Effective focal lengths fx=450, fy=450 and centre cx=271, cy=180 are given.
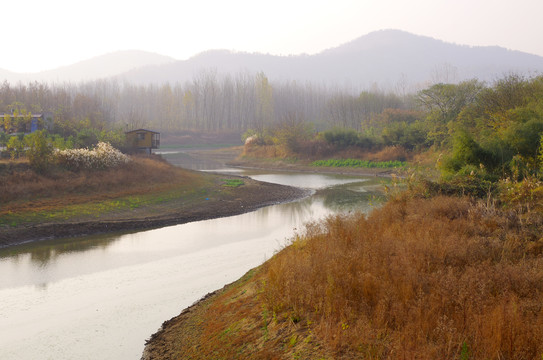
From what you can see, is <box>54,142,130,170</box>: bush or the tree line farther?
the tree line

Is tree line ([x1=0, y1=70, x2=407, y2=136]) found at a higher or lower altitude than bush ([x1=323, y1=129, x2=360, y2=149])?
higher

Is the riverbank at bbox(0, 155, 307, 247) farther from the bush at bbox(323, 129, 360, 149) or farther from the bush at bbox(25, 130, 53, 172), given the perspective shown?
the bush at bbox(323, 129, 360, 149)

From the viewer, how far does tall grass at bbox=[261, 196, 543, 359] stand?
18.8ft

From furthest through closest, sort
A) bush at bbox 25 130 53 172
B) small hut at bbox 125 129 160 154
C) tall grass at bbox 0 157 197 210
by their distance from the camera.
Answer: small hut at bbox 125 129 160 154, bush at bbox 25 130 53 172, tall grass at bbox 0 157 197 210

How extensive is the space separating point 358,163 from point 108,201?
122 ft

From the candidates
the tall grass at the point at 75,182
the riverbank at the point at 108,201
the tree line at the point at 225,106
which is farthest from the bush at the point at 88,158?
the tree line at the point at 225,106

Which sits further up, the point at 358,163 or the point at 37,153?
the point at 37,153

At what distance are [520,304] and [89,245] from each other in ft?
58.0

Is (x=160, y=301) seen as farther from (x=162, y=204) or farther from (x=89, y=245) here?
(x=162, y=204)

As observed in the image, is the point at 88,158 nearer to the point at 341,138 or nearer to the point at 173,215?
the point at 173,215

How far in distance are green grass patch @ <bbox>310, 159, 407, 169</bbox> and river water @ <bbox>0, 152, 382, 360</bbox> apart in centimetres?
3102

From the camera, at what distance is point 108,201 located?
1033 inches

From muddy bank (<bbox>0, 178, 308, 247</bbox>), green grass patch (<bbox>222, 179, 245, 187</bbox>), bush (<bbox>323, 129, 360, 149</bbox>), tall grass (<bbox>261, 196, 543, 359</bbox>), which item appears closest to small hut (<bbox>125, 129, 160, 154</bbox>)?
green grass patch (<bbox>222, 179, 245, 187</bbox>)

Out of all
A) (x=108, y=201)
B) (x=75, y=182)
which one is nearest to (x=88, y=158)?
(x=75, y=182)
